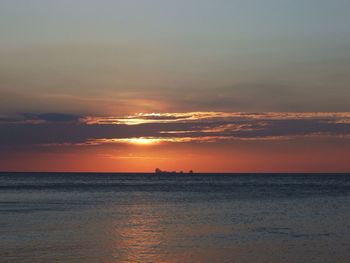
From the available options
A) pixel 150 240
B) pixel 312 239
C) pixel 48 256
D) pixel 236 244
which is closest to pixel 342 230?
pixel 312 239

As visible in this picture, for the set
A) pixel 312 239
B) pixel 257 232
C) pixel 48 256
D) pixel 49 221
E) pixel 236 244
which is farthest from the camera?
pixel 49 221

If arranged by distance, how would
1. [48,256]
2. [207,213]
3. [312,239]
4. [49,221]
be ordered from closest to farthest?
[48,256] < [312,239] < [49,221] < [207,213]

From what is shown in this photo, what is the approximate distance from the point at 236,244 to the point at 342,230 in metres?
9.89

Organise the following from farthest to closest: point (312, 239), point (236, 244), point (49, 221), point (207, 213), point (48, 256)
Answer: point (207, 213) < point (49, 221) < point (312, 239) < point (236, 244) < point (48, 256)

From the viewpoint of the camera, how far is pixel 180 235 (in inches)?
1377

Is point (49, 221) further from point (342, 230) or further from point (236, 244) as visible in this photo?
point (342, 230)

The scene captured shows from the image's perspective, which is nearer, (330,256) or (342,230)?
(330,256)

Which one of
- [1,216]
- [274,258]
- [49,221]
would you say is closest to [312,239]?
[274,258]

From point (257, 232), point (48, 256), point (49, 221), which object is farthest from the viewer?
point (49, 221)

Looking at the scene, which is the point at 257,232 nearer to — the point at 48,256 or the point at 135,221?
the point at 135,221

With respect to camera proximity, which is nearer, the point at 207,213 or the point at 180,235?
the point at 180,235

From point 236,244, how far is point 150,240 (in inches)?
193

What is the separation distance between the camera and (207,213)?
49719mm

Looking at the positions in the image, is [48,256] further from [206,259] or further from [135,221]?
[135,221]
